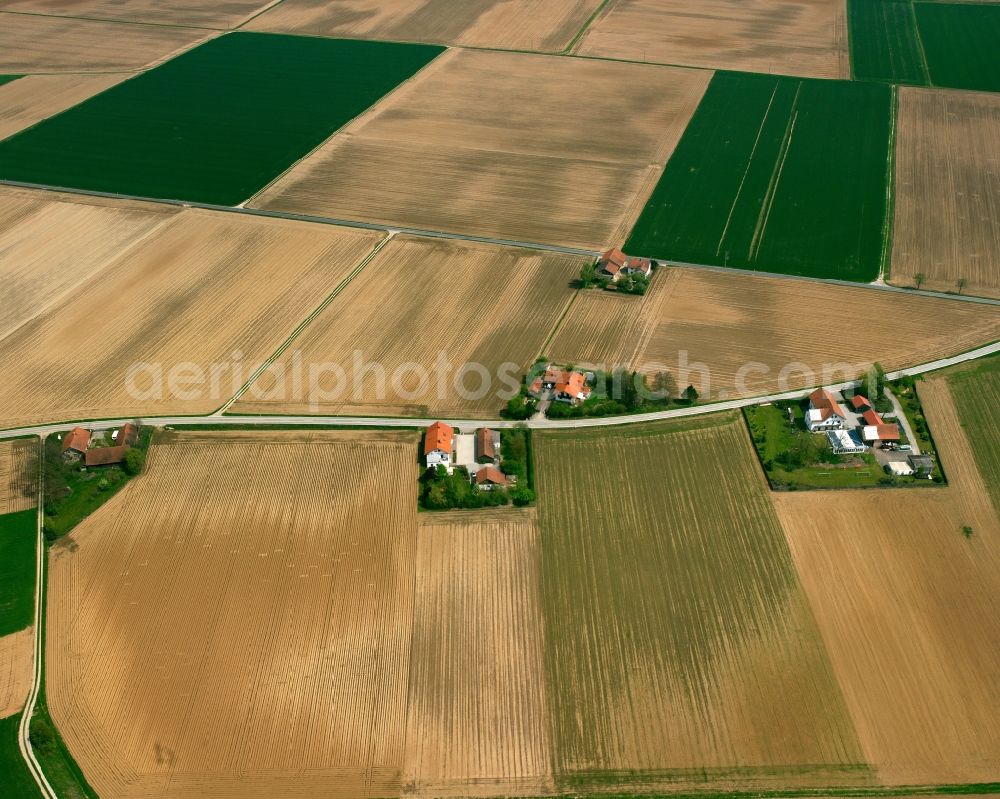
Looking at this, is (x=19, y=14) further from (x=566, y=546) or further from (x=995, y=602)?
(x=995, y=602)

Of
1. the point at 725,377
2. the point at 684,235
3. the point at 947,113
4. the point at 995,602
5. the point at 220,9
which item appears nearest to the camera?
the point at 995,602

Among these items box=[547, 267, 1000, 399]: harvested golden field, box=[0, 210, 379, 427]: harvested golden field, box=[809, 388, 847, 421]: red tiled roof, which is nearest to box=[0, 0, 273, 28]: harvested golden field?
box=[0, 210, 379, 427]: harvested golden field

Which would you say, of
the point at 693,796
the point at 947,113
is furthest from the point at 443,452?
the point at 947,113

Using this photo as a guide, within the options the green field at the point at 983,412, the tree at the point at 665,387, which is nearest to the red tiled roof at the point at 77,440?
the tree at the point at 665,387

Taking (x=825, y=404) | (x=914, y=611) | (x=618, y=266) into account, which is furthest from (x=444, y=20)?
(x=914, y=611)

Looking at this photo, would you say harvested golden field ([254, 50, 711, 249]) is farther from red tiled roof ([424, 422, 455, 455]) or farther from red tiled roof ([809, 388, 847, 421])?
red tiled roof ([424, 422, 455, 455])

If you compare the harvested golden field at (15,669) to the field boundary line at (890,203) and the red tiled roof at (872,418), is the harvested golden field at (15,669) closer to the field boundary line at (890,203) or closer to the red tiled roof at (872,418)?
the red tiled roof at (872,418)
